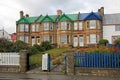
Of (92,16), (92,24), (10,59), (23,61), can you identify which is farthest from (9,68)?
(92,16)

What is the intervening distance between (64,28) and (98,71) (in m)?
37.7

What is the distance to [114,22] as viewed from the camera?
60.5 metres

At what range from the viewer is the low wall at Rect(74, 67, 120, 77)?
901 inches

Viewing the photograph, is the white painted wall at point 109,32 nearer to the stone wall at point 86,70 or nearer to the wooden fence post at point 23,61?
the wooden fence post at point 23,61

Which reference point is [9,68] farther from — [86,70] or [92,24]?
[92,24]

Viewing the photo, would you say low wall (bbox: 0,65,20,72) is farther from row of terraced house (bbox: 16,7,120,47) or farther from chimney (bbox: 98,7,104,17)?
chimney (bbox: 98,7,104,17)

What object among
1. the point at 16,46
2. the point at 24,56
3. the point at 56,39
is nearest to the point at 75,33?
the point at 56,39

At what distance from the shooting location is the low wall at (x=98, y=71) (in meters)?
22.9

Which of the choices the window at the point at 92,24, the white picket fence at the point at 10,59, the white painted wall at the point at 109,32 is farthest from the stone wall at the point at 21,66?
the white painted wall at the point at 109,32

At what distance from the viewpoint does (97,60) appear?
23.6 meters

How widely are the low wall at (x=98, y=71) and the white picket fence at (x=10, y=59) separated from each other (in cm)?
594

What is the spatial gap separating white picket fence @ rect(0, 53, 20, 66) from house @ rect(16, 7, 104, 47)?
3368 centimetres

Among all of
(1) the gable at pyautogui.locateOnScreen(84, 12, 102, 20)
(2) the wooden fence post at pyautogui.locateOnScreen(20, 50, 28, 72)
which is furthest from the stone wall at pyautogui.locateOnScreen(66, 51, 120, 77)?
(1) the gable at pyautogui.locateOnScreen(84, 12, 102, 20)

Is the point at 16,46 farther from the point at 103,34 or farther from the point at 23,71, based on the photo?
the point at 103,34
